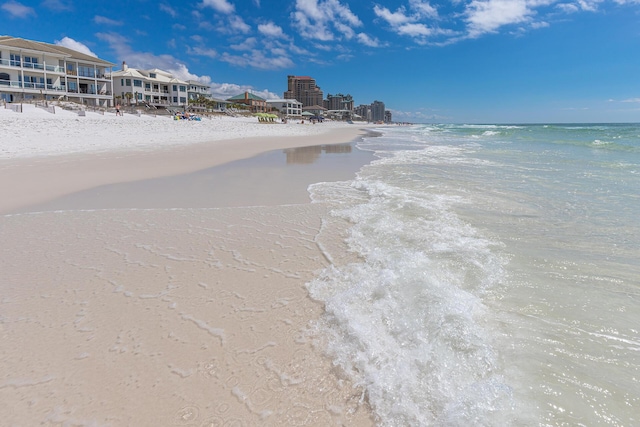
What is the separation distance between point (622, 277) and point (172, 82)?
70791 mm

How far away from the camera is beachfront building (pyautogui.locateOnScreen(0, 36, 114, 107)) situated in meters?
36.1

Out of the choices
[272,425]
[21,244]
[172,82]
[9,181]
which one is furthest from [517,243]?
[172,82]

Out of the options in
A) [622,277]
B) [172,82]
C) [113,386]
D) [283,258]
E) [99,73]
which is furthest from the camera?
[172,82]

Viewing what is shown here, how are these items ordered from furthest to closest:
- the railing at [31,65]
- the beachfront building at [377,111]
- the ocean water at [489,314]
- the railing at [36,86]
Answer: the beachfront building at [377,111] → the railing at [31,65] → the railing at [36,86] → the ocean water at [489,314]

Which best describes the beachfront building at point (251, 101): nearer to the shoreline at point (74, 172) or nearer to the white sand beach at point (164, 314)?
the shoreline at point (74, 172)

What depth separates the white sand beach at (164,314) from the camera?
2172 mm

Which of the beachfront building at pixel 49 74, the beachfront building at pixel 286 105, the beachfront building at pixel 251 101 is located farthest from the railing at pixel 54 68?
the beachfront building at pixel 286 105

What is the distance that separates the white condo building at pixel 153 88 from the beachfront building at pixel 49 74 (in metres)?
4.87

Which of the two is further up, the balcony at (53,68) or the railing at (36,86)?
the balcony at (53,68)

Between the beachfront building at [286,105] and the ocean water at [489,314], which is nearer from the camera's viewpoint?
the ocean water at [489,314]

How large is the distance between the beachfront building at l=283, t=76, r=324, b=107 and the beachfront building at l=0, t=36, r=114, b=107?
428 ft

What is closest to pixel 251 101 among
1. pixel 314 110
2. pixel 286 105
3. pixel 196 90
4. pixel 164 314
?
pixel 286 105

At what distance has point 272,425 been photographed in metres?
2.04

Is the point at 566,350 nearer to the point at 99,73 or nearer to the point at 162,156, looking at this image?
the point at 162,156
